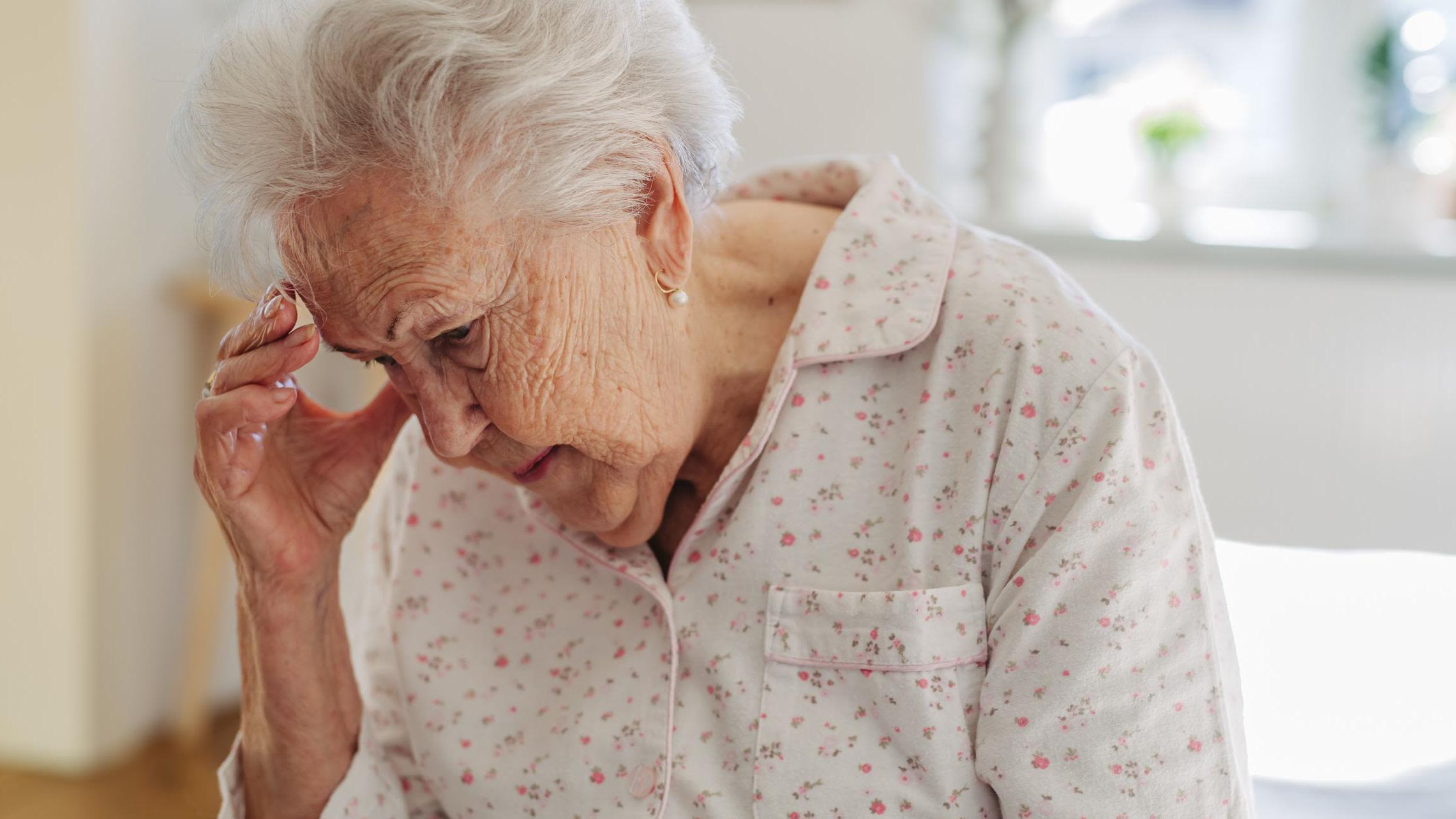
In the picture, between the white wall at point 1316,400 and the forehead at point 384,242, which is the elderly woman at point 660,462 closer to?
the forehead at point 384,242

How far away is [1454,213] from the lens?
2.58m

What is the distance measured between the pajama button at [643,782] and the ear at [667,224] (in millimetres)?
453

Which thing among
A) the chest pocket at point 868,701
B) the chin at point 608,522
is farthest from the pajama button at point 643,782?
the chin at point 608,522

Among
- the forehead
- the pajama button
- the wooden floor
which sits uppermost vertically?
the forehead

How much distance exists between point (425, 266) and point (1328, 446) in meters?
1.62

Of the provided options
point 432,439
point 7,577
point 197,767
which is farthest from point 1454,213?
point 7,577

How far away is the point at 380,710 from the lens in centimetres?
136

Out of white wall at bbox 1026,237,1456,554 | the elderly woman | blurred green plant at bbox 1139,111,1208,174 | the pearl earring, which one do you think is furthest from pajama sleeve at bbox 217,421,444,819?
blurred green plant at bbox 1139,111,1208,174

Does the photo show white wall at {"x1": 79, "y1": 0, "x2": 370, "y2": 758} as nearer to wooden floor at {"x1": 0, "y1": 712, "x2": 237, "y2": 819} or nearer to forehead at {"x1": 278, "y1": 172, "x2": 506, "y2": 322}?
wooden floor at {"x1": 0, "y1": 712, "x2": 237, "y2": 819}

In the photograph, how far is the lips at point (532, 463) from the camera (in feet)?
3.63

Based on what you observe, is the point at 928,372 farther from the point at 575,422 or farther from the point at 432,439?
the point at 432,439

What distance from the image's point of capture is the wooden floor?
2.48m

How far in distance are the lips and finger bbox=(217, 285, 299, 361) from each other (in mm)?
245

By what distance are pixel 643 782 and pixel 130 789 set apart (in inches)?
76.6
